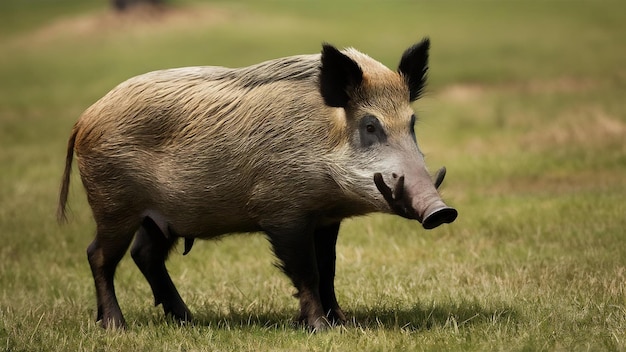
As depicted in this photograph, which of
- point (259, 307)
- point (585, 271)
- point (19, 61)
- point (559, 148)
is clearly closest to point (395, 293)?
point (259, 307)

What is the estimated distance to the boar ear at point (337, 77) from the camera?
230 inches

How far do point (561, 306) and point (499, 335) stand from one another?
91 cm

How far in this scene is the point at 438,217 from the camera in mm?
5266

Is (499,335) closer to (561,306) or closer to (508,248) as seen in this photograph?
(561,306)

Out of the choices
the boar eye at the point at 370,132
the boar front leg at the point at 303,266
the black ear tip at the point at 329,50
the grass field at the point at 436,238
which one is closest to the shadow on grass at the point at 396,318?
the grass field at the point at 436,238

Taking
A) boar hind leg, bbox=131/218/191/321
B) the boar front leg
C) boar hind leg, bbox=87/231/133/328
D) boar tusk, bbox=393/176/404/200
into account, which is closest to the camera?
boar tusk, bbox=393/176/404/200

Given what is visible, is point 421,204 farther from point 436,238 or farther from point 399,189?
point 436,238

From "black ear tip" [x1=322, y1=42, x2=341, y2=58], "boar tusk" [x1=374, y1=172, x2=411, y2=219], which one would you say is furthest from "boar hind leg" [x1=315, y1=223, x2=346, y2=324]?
"black ear tip" [x1=322, y1=42, x2=341, y2=58]

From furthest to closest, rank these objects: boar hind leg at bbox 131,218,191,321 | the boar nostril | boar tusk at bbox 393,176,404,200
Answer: boar hind leg at bbox 131,218,191,321 < boar tusk at bbox 393,176,404,200 < the boar nostril

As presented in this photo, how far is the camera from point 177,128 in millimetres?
6465

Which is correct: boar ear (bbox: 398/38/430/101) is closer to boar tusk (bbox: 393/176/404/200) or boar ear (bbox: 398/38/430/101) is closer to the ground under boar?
the ground under boar

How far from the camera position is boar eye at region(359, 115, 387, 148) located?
5824 mm

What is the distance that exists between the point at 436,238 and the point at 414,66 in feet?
11.2

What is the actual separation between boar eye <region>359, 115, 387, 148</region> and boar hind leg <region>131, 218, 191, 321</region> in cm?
162
